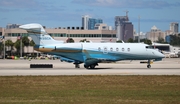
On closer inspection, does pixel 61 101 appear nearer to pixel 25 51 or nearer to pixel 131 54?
pixel 131 54

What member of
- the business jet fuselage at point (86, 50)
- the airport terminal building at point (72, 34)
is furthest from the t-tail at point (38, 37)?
→ the airport terminal building at point (72, 34)

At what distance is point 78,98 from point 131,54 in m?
31.7

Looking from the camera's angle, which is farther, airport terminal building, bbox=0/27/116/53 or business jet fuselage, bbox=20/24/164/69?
airport terminal building, bbox=0/27/116/53

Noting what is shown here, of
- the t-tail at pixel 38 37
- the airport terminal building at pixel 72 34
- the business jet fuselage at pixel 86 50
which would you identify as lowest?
the business jet fuselage at pixel 86 50

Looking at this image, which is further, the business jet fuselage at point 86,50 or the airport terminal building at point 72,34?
the airport terminal building at point 72,34

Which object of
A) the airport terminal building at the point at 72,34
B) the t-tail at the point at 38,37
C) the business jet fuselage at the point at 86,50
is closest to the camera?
the business jet fuselage at the point at 86,50

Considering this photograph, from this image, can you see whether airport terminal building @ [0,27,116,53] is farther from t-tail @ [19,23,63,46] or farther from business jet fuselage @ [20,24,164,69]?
t-tail @ [19,23,63,46]

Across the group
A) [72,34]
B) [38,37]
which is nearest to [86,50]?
[38,37]

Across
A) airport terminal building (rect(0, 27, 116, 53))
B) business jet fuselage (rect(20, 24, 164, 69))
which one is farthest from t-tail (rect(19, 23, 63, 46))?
airport terminal building (rect(0, 27, 116, 53))

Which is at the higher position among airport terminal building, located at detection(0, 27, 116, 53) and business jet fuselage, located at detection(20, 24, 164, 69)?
airport terminal building, located at detection(0, 27, 116, 53)

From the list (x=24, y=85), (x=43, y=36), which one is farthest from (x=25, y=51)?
(x=24, y=85)

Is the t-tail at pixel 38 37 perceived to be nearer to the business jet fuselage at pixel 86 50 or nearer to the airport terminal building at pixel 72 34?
the business jet fuselage at pixel 86 50

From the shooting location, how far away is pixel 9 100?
23.6m

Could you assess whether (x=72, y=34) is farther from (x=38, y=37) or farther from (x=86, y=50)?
(x=38, y=37)
